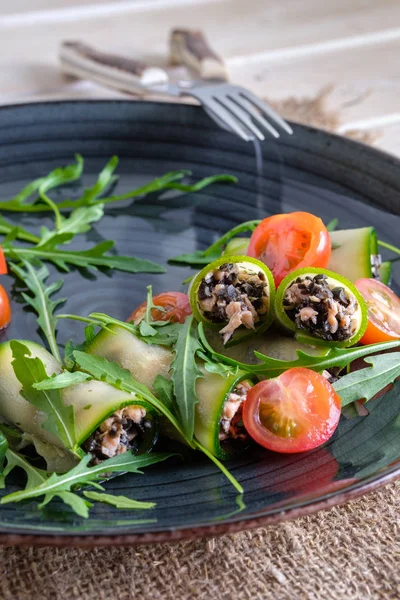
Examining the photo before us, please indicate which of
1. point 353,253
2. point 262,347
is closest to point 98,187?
point 353,253

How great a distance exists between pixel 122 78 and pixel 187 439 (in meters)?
2.26

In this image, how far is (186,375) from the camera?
181cm

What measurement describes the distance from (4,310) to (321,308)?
938mm

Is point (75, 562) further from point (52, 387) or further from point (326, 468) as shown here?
point (326, 468)

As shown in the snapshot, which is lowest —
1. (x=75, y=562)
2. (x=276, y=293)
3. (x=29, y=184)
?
(x=75, y=562)

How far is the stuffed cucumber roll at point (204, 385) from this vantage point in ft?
5.81

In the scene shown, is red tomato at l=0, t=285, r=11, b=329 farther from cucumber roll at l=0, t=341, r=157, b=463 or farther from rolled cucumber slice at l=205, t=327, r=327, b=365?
rolled cucumber slice at l=205, t=327, r=327, b=365

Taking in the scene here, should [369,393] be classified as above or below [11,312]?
above

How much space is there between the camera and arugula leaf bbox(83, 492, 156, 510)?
1615 mm

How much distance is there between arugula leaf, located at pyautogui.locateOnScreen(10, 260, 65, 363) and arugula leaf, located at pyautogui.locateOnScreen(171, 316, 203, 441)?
38 centimetres

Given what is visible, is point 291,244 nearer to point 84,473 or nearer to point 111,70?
point 84,473

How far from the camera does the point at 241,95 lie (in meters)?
3.16

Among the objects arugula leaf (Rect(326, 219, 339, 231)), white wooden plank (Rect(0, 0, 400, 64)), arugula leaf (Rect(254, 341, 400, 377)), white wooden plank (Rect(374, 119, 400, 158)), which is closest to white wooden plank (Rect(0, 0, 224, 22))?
white wooden plank (Rect(0, 0, 400, 64))

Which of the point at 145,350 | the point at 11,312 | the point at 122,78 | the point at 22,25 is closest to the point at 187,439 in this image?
the point at 145,350
